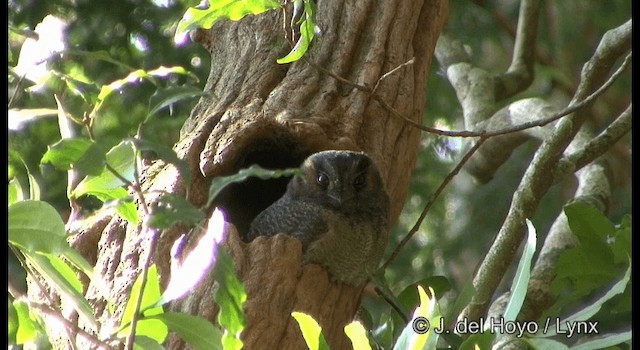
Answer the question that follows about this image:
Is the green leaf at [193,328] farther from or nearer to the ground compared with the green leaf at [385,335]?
nearer to the ground

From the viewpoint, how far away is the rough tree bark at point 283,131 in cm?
230

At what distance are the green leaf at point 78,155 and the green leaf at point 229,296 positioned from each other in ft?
0.75

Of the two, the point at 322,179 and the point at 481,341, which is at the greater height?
the point at 322,179

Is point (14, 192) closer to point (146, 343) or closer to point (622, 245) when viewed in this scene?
point (146, 343)

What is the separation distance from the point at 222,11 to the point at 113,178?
429mm

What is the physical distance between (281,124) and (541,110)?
1.27 meters

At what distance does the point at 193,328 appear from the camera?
1.57 m

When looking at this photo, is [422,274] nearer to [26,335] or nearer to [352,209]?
[352,209]

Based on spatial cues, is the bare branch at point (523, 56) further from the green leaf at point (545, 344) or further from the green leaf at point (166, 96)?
the green leaf at point (166, 96)

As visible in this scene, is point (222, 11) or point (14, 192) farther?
point (222, 11)

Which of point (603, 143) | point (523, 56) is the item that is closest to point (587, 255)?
point (603, 143)

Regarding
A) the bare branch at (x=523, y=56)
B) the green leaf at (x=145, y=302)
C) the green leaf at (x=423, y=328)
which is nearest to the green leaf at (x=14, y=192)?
the green leaf at (x=145, y=302)

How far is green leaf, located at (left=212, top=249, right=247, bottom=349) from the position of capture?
4.57ft

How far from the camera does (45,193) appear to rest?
366 centimetres
